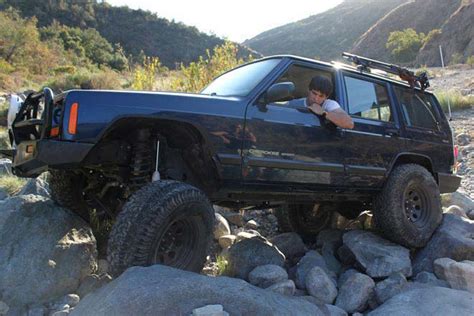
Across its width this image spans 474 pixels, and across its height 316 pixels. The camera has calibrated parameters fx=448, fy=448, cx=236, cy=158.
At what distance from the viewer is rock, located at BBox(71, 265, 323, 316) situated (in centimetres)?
274

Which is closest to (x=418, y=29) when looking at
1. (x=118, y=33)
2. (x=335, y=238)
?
(x=118, y=33)

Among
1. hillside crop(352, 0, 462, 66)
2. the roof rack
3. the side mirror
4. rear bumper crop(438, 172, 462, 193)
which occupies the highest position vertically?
hillside crop(352, 0, 462, 66)

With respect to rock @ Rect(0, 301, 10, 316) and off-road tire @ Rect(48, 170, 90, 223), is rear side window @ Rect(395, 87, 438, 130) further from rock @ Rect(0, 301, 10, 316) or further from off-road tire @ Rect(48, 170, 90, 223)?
rock @ Rect(0, 301, 10, 316)

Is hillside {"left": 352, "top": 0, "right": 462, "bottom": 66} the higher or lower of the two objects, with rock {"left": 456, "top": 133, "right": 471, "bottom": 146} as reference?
higher

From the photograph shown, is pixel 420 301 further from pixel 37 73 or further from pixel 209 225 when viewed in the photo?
pixel 37 73

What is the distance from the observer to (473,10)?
155 feet

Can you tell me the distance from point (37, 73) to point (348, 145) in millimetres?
22023

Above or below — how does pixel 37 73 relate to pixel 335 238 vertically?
above

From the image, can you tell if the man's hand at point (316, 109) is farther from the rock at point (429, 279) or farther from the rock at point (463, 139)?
the rock at point (463, 139)

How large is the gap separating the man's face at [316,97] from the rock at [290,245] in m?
1.80

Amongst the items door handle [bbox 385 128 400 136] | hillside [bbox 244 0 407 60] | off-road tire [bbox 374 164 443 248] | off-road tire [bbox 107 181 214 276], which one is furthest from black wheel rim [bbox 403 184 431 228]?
hillside [bbox 244 0 407 60]

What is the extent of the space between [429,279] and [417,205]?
3.95 ft

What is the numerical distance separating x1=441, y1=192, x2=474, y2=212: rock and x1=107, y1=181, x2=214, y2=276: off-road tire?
4.80 m

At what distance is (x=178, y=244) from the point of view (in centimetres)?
352
